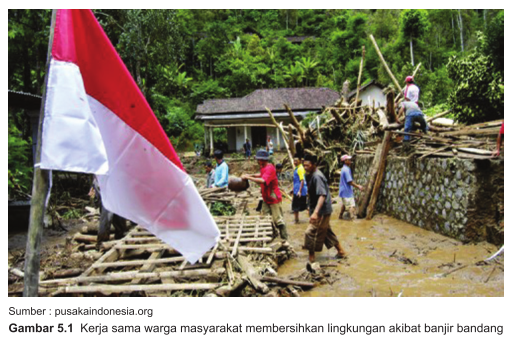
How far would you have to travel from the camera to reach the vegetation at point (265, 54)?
49.6ft

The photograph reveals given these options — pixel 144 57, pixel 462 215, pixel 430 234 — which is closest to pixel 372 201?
pixel 430 234

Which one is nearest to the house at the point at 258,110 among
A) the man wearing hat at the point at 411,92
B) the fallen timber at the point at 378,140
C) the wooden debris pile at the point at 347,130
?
the wooden debris pile at the point at 347,130

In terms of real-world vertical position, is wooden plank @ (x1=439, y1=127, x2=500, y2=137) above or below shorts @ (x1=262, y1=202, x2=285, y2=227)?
above

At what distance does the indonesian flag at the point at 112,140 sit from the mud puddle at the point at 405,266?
8.74 feet

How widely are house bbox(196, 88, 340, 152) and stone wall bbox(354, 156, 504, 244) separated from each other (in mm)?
18139

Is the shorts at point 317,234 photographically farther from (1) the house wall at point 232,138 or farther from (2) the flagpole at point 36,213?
(1) the house wall at point 232,138

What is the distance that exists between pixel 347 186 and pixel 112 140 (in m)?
7.41

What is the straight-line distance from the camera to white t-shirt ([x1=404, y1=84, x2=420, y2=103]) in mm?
9061

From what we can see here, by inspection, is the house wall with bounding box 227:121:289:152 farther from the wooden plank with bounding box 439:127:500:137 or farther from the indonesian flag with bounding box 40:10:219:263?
the indonesian flag with bounding box 40:10:219:263

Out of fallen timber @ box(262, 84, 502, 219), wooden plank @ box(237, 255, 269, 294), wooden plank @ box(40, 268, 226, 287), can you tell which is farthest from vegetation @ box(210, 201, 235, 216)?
wooden plank @ box(40, 268, 226, 287)

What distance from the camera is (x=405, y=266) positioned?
230 inches

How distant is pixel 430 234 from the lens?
7523mm

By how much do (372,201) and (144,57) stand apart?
12.3 metres
